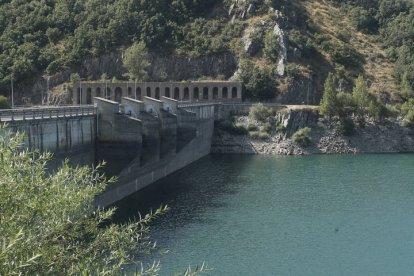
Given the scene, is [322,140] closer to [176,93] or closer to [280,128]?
[280,128]

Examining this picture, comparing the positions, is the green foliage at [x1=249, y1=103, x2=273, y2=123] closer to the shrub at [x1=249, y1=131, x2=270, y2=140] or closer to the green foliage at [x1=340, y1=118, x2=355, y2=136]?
the shrub at [x1=249, y1=131, x2=270, y2=140]

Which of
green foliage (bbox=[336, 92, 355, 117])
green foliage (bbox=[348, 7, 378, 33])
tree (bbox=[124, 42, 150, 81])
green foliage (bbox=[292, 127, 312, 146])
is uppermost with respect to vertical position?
green foliage (bbox=[348, 7, 378, 33])

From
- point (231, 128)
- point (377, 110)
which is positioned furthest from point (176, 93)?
point (377, 110)

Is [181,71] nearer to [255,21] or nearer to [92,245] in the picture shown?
[255,21]

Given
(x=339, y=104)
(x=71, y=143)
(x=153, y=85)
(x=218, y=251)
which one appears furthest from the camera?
(x=153, y=85)

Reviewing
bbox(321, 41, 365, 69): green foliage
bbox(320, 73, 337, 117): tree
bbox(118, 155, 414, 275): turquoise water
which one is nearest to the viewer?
bbox(118, 155, 414, 275): turquoise water

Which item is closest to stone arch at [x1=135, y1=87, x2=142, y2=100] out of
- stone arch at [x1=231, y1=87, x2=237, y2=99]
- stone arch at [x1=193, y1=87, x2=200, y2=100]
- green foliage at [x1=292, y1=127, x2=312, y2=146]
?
stone arch at [x1=193, y1=87, x2=200, y2=100]

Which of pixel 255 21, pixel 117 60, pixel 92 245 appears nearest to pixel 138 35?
pixel 117 60

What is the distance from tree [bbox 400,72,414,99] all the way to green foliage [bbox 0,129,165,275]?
410 feet

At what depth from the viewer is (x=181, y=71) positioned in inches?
5576

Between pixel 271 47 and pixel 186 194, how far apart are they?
71.5 metres

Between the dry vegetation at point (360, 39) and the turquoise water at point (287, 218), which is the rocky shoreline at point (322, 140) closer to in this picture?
the turquoise water at point (287, 218)

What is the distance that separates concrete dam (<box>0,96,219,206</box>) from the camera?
5478cm

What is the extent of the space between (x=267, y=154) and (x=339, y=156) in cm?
1307
